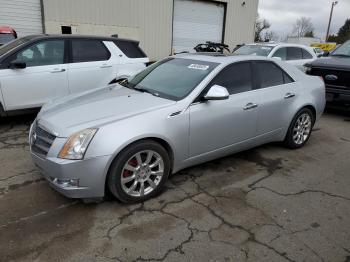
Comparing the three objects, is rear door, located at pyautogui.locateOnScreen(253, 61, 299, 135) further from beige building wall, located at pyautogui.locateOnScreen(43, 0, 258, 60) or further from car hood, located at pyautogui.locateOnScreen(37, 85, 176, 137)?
beige building wall, located at pyautogui.locateOnScreen(43, 0, 258, 60)

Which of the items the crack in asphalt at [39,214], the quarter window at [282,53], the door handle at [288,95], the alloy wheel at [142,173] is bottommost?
the crack in asphalt at [39,214]

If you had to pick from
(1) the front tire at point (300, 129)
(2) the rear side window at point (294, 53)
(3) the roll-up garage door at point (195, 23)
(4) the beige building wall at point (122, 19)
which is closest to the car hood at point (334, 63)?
(2) the rear side window at point (294, 53)

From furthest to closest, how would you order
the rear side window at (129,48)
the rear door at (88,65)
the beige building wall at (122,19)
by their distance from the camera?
the beige building wall at (122,19) → the rear side window at (129,48) → the rear door at (88,65)

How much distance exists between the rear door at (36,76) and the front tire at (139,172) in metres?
3.41

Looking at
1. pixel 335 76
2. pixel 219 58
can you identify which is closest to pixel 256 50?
pixel 335 76

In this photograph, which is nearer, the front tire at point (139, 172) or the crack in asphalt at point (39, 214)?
the crack in asphalt at point (39, 214)

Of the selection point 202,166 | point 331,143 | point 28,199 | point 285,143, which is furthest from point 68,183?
point 331,143

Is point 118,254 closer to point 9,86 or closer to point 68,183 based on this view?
point 68,183

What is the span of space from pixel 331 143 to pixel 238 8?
1472 centimetres

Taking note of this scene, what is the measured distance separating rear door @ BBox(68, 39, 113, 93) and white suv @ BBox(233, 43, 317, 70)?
14.1ft

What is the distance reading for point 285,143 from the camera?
520 cm

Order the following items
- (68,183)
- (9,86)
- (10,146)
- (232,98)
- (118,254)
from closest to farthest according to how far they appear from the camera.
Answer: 1. (118,254)
2. (68,183)
3. (232,98)
4. (10,146)
5. (9,86)

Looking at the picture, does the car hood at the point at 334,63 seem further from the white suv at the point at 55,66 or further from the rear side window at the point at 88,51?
the rear side window at the point at 88,51

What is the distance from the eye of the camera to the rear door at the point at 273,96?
14.8ft
